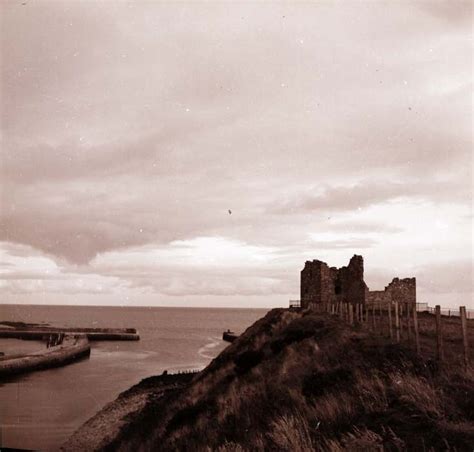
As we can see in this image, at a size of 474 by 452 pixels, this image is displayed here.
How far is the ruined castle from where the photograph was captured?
1601 inches

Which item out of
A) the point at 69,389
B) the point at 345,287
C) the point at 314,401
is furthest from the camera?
the point at 69,389

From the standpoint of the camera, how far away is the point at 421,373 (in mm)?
11656

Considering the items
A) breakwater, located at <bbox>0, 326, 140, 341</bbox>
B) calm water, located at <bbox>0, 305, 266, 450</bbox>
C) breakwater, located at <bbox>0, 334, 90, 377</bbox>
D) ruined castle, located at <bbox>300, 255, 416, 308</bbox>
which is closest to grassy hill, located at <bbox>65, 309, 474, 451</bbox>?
calm water, located at <bbox>0, 305, 266, 450</bbox>

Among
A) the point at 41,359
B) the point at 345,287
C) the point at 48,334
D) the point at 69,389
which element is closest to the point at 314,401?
the point at 345,287

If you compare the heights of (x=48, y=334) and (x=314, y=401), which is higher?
(x=314, y=401)

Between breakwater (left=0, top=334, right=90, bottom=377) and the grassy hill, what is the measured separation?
2457 centimetres

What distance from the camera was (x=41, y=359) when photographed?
173ft

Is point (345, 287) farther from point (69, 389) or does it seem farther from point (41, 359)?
point (41, 359)

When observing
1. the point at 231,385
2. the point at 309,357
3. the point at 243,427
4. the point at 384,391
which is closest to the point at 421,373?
the point at 384,391

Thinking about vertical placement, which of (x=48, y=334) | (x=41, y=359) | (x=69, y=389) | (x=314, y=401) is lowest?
(x=48, y=334)

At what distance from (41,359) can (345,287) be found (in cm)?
3346

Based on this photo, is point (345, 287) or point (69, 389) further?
point (69, 389)

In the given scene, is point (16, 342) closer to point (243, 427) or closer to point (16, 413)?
point (16, 413)

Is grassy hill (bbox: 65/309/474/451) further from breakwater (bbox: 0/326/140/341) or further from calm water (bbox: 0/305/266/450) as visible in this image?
breakwater (bbox: 0/326/140/341)
